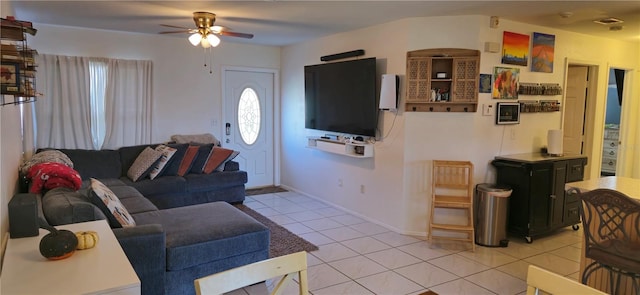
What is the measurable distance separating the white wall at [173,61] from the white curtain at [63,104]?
0.18 m

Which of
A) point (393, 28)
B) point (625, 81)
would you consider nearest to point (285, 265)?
point (393, 28)

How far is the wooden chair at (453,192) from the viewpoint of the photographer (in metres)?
4.00

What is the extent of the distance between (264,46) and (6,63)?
4835 mm

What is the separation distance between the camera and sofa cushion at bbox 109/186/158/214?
3.60 meters

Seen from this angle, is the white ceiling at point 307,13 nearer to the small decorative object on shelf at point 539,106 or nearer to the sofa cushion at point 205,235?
the small decorative object on shelf at point 539,106

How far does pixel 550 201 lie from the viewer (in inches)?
168

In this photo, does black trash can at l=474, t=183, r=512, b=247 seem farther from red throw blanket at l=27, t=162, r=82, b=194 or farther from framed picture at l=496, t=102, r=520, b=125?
red throw blanket at l=27, t=162, r=82, b=194

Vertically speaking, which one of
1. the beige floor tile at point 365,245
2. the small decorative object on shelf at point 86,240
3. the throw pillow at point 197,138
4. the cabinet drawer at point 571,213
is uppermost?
the throw pillow at point 197,138

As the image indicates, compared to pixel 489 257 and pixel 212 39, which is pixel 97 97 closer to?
pixel 212 39

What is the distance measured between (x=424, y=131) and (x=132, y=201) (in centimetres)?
309

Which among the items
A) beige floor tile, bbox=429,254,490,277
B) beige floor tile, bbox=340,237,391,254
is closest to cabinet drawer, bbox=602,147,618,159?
beige floor tile, bbox=429,254,490,277

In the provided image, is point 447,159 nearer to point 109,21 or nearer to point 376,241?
point 376,241

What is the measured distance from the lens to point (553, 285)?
4.58ft

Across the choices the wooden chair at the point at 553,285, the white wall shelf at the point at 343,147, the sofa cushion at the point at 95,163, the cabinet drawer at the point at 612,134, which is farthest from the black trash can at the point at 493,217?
the sofa cushion at the point at 95,163
